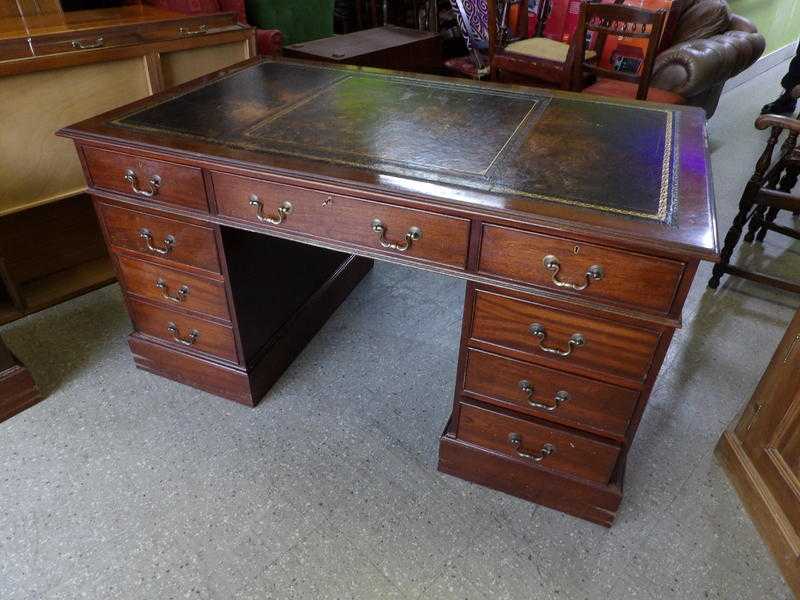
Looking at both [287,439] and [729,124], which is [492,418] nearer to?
[287,439]

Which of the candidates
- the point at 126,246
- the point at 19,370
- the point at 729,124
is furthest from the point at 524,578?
the point at 729,124

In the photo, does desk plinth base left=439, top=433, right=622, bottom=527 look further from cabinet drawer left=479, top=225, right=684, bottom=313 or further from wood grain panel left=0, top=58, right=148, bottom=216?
wood grain panel left=0, top=58, right=148, bottom=216

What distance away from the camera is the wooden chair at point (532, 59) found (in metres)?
3.02

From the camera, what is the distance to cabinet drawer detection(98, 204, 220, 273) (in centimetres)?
142

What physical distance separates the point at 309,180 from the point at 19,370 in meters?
1.16

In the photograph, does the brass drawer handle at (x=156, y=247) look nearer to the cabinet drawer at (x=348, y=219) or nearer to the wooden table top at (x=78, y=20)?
the cabinet drawer at (x=348, y=219)

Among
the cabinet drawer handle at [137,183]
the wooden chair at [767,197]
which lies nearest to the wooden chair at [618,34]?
the wooden chair at [767,197]

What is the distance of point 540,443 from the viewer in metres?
1.35

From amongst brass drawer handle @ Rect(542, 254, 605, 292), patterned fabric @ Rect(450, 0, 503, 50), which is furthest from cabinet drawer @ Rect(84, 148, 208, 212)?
patterned fabric @ Rect(450, 0, 503, 50)

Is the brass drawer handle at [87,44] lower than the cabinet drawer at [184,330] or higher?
higher

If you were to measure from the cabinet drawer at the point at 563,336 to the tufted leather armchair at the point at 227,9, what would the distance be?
1927mm

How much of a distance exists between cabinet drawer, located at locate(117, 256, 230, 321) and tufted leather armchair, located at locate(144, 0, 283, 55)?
1.39 meters

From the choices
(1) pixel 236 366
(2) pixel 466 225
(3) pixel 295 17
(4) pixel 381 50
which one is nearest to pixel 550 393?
(2) pixel 466 225

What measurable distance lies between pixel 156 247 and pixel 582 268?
1.09 m
